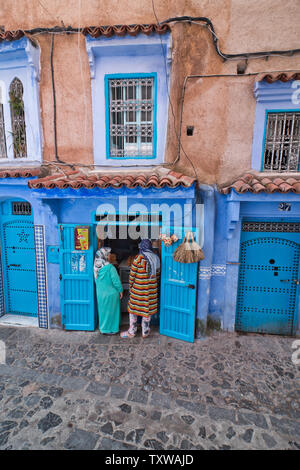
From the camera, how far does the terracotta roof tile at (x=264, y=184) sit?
15.5 ft

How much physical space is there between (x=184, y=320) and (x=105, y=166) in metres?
4.06

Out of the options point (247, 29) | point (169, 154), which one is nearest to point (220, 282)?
point (169, 154)

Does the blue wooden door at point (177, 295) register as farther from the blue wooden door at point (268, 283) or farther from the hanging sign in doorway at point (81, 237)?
the hanging sign in doorway at point (81, 237)

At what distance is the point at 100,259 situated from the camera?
5871 millimetres

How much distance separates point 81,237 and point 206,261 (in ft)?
9.61

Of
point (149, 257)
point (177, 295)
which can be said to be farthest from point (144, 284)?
point (177, 295)

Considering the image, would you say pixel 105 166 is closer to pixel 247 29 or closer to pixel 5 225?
pixel 5 225

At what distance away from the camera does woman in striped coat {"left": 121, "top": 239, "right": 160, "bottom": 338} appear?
572 cm

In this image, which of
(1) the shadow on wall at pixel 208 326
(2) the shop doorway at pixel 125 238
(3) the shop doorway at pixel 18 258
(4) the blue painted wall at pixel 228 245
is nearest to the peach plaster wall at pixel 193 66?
(4) the blue painted wall at pixel 228 245

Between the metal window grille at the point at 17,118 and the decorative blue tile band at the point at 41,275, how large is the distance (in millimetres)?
1994

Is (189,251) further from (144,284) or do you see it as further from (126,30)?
(126,30)

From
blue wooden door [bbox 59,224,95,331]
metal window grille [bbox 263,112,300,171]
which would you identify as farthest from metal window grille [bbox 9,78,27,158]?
metal window grille [bbox 263,112,300,171]

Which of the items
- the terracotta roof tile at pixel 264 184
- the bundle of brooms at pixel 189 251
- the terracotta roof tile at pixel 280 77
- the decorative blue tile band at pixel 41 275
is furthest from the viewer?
the decorative blue tile band at pixel 41 275

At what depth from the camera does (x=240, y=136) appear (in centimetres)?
561
